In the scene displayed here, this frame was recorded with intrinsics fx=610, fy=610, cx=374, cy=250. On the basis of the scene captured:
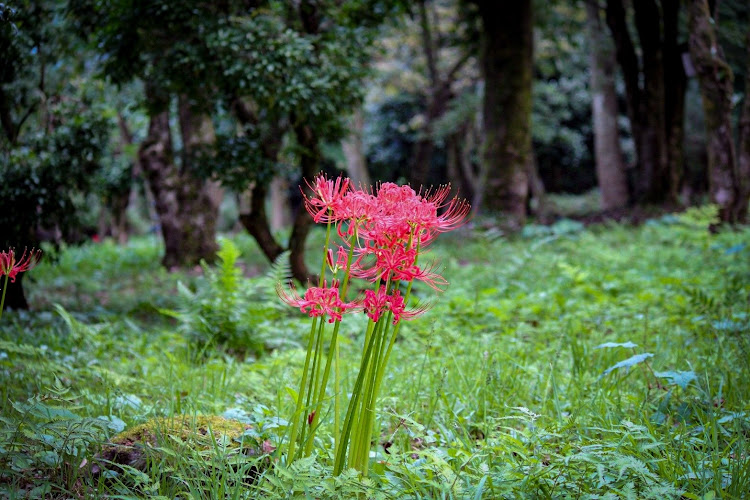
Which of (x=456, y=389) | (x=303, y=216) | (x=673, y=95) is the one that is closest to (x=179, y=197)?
(x=303, y=216)

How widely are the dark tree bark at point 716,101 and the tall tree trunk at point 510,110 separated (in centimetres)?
323

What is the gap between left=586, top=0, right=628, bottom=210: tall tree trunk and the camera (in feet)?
43.4

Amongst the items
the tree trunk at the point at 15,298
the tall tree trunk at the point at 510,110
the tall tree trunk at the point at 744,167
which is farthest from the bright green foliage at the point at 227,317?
the tall tree trunk at the point at 510,110

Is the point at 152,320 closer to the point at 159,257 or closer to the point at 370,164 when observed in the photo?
the point at 159,257

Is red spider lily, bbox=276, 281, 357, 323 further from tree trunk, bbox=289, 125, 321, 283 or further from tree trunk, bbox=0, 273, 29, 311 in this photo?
tree trunk, bbox=289, 125, 321, 283

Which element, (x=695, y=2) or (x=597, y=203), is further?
(x=597, y=203)

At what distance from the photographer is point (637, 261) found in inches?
248

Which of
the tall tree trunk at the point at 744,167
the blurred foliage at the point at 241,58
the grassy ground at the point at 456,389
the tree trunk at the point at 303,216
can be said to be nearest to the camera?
the grassy ground at the point at 456,389

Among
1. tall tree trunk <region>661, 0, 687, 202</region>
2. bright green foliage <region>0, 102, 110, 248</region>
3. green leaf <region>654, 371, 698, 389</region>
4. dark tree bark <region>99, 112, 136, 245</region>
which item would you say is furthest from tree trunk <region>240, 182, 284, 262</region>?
tall tree trunk <region>661, 0, 687, 202</region>

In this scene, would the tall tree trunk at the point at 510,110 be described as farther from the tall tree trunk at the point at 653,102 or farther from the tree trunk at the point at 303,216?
the tree trunk at the point at 303,216

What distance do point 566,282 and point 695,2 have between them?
358 centimetres

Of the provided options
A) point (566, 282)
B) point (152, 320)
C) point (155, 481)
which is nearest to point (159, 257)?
point (152, 320)

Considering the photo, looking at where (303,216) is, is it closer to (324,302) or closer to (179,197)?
(179,197)

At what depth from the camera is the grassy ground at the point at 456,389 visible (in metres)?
1.80
